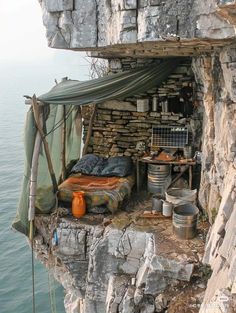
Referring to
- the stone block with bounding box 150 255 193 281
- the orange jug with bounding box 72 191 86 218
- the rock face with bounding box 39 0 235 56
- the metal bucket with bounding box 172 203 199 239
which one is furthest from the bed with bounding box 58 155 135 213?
the rock face with bounding box 39 0 235 56

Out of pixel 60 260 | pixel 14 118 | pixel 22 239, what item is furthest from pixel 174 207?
pixel 14 118

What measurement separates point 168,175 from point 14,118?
32.9 metres

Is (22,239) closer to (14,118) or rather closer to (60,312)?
(60,312)

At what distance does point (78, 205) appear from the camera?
25.4ft

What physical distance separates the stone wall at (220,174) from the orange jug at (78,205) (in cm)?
226

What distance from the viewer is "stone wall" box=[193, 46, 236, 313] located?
4.24 metres

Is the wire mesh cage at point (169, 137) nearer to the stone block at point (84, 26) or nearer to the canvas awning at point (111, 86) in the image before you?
the canvas awning at point (111, 86)

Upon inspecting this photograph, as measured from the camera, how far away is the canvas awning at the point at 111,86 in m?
7.54

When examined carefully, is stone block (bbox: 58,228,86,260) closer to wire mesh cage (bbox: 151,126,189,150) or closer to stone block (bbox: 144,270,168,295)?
stone block (bbox: 144,270,168,295)

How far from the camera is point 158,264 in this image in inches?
238

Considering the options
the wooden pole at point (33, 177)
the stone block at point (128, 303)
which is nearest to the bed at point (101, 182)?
the wooden pole at point (33, 177)

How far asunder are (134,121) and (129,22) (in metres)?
4.35

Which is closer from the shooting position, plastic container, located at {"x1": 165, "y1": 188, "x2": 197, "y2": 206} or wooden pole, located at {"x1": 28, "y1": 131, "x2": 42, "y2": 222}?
plastic container, located at {"x1": 165, "y1": 188, "x2": 197, "y2": 206}

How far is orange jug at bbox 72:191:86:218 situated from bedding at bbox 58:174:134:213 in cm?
14
